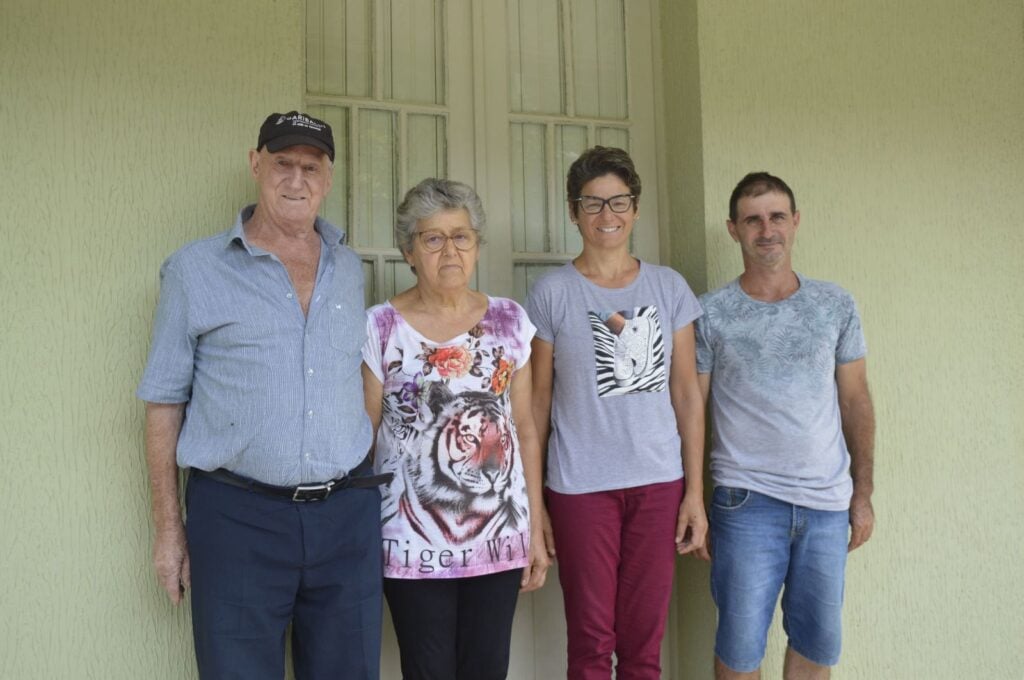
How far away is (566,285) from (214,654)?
139cm

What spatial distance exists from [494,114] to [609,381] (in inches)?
47.9

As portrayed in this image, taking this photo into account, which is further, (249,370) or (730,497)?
(730,497)

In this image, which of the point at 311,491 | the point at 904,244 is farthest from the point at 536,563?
the point at 904,244

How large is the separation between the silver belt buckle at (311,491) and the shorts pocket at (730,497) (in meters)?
1.24

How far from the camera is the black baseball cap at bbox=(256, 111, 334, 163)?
6.55ft

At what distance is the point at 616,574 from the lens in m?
2.32

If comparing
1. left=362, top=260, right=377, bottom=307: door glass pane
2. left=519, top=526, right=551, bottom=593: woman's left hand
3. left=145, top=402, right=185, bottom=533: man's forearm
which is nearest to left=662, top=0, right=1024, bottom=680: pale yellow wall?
left=519, top=526, right=551, bottom=593: woman's left hand

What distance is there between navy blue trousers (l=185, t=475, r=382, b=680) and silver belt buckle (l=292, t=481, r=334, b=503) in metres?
0.02

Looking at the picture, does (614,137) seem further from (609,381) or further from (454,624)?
(454,624)

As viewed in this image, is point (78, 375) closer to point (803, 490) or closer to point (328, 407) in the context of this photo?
point (328, 407)

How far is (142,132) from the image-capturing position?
232 centimetres

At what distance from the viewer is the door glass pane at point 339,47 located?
2.78 metres

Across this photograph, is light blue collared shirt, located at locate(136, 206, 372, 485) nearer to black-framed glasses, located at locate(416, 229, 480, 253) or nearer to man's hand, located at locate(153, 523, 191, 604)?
man's hand, located at locate(153, 523, 191, 604)

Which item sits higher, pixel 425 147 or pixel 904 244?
pixel 425 147
